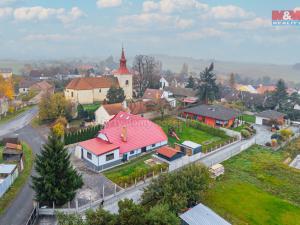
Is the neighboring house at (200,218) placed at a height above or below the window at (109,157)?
below

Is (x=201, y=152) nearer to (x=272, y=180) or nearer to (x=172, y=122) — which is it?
(x=272, y=180)

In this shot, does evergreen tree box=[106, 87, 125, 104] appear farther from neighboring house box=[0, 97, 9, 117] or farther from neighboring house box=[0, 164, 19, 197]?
neighboring house box=[0, 164, 19, 197]

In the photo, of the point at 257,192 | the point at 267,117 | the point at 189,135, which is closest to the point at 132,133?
the point at 189,135

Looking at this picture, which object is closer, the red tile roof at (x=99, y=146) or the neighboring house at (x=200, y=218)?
the neighboring house at (x=200, y=218)

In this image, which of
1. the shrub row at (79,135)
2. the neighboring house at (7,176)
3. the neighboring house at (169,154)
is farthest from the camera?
the shrub row at (79,135)

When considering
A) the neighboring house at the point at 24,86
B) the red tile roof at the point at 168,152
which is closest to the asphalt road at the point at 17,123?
the red tile roof at the point at 168,152

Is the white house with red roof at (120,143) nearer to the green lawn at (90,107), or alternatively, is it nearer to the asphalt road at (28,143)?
the asphalt road at (28,143)

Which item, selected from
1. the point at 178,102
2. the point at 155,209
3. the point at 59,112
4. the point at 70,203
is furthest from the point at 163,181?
the point at 178,102

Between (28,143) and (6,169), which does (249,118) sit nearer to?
(28,143)
